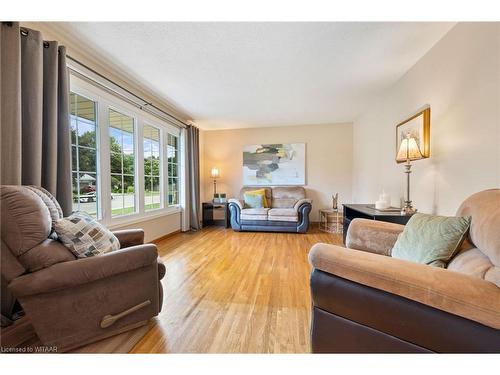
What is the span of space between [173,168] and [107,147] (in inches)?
60.5

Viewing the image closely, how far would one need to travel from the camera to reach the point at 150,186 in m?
3.30

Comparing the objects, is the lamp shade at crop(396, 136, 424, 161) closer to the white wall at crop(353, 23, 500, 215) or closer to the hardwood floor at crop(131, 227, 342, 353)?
the white wall at crop(353, 23, 500, 215)

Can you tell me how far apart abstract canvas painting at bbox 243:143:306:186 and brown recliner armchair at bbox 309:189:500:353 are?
12.0 feet

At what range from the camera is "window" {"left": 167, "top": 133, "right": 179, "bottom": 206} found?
380cm

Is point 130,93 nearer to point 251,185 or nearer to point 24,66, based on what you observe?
point 24,66

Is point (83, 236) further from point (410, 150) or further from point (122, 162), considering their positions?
point (410, 150)

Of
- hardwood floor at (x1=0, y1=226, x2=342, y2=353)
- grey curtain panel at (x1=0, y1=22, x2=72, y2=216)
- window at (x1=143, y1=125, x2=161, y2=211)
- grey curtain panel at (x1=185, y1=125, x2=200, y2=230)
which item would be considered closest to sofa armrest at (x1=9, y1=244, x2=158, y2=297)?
hardwood floor at (x1=0, y1=226, x2=342, y2=353)

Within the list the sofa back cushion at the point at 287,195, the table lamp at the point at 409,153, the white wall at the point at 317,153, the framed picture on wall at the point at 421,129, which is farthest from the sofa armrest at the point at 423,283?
the white wall at the point at 317,153

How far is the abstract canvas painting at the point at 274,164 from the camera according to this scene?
471 cm

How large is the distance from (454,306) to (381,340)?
303 mm

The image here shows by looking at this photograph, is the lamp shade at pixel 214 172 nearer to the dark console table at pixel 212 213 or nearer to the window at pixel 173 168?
the dark console table at pixel 212 213

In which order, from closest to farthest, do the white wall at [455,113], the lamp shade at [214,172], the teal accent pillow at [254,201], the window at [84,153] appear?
the white wall at [455,113] < the window at [84,153] < the teal accent pillow at [254,201] < the lamp shade at [214,172]

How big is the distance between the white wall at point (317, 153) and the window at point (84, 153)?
3045 mm
